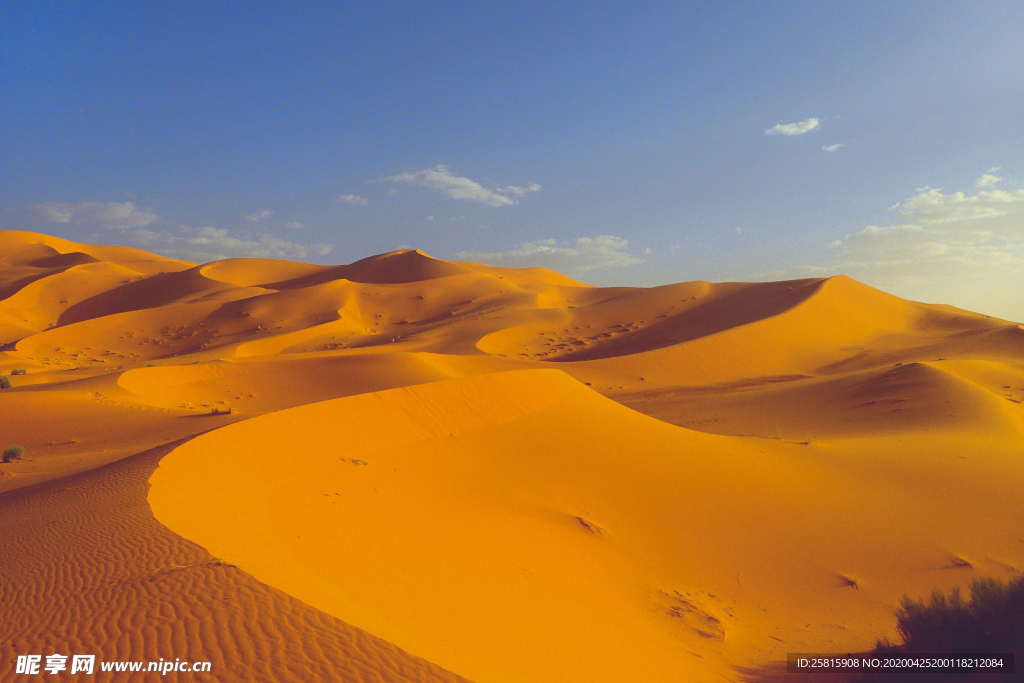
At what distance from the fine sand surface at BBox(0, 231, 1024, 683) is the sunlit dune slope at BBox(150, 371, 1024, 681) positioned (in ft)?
0.14

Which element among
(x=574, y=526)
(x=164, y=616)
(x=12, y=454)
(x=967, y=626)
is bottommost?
(x=574, y=526)

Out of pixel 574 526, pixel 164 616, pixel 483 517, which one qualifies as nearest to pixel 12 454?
pixel 483 517


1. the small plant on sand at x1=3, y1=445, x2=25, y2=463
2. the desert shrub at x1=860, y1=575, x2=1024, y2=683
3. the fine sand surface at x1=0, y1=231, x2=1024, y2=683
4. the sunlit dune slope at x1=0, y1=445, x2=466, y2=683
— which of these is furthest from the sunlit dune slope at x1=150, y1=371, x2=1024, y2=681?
the small plant on sand at x1=3, y1=445, x2=25, y2=463

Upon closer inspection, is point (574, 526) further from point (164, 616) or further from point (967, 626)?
point (164, 616)

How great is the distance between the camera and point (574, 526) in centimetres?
804

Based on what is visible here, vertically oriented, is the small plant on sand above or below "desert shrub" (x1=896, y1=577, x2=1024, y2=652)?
below

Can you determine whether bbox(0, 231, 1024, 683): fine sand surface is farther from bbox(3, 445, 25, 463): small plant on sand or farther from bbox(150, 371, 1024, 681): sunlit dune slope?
bbox(3, 445, 25, 463): small plant on sand

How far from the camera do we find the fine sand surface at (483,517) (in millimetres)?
4188

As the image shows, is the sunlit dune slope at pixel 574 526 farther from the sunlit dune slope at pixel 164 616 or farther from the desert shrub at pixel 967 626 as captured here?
the desert shrub at pixel 967 626

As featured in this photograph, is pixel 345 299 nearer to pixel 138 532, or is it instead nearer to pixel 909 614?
pixel 138 532

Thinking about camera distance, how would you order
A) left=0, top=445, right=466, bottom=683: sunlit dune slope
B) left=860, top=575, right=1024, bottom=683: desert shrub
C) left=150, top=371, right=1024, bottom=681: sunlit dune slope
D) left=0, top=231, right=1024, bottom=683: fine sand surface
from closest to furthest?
left=0, top=445, right=466, bottom=683: sunlit dune slope < left=860, top=575, right=1024, bottom=683: desert shrub < left=0, top=231, right=1024, bottom=683: fine sand surface < left=150, top=371, right=1024, bottom=681: sunlit dune slope

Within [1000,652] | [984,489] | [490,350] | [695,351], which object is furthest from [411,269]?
[1000,652]

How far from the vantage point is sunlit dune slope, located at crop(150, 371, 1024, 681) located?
16.6ft

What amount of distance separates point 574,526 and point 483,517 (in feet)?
4.44
